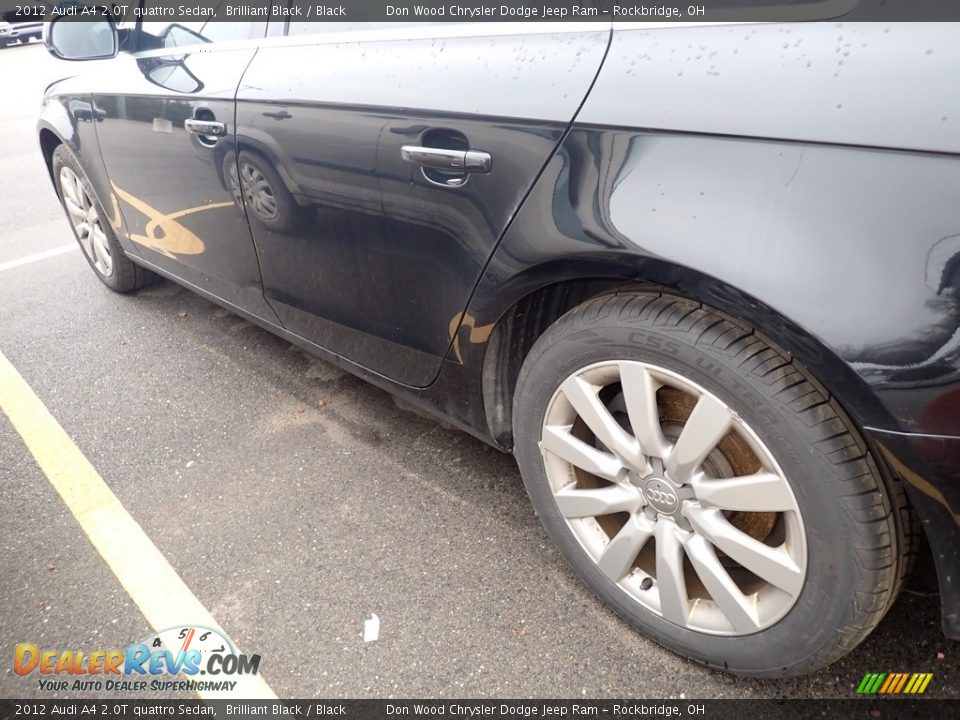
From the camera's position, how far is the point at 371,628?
6.10 feet

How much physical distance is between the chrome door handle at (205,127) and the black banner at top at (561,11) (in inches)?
14.1

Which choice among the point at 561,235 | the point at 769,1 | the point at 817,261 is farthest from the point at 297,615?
the point at 769,1

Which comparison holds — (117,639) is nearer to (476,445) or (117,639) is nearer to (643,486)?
(476,445)

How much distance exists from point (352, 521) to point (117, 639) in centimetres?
69

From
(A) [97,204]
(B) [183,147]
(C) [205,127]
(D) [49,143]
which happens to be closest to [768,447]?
(C) [205,127]

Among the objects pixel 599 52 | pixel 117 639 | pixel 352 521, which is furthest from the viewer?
pixel 352 521

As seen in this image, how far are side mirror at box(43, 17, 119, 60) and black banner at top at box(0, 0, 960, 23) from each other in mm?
404

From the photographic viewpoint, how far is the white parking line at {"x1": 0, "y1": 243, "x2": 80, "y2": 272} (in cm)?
443

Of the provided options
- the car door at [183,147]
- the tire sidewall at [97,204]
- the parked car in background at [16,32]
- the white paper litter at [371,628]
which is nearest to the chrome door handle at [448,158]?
the car door at [183,147]

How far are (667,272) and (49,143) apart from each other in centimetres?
354

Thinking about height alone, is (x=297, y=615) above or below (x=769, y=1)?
below

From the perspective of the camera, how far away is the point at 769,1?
1223 millimetres

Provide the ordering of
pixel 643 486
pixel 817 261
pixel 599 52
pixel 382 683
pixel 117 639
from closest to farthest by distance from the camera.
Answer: pixel 817 261 < pixel 599 52 < pixel 643 486 < pixel 382 683 < pixel 117 639

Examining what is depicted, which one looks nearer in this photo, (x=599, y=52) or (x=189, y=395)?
(x=599, y=52)
